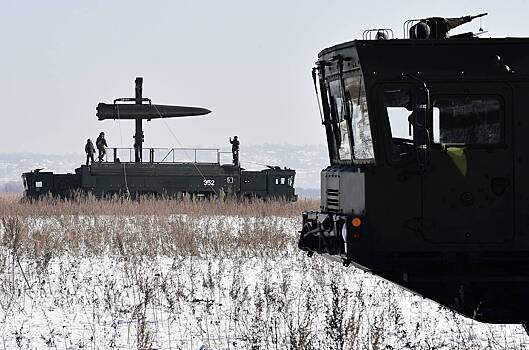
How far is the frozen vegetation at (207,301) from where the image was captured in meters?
9.59

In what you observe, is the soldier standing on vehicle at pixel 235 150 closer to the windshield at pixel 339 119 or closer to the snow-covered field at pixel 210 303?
the snow-covered field at pixel 210 303

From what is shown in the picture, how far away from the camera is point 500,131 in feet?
31.9

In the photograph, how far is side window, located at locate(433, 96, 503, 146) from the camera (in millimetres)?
9688

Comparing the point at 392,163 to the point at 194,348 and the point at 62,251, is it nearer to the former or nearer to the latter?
the point at 194,348

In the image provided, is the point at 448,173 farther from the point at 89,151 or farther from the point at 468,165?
the point at 89,151

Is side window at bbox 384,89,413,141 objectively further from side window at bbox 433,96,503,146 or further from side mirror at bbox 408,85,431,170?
side window at bbox 433,96,503,146

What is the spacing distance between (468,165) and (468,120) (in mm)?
408

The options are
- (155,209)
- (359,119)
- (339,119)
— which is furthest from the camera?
(155,209)

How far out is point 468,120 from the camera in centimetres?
970

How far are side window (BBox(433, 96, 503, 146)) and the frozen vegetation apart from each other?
165 cm

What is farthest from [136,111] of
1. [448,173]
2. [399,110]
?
[448,173]

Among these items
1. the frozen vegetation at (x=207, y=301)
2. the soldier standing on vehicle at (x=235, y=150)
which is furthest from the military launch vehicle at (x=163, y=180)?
the frozen vegetation at (x=207, y=301)

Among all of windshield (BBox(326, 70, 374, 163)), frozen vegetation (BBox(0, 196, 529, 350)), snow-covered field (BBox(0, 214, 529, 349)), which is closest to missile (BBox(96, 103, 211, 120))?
frozen vegetation (BBox(0, 196, 529, 350))

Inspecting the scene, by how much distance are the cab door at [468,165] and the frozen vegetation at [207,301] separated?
90 centimetres
